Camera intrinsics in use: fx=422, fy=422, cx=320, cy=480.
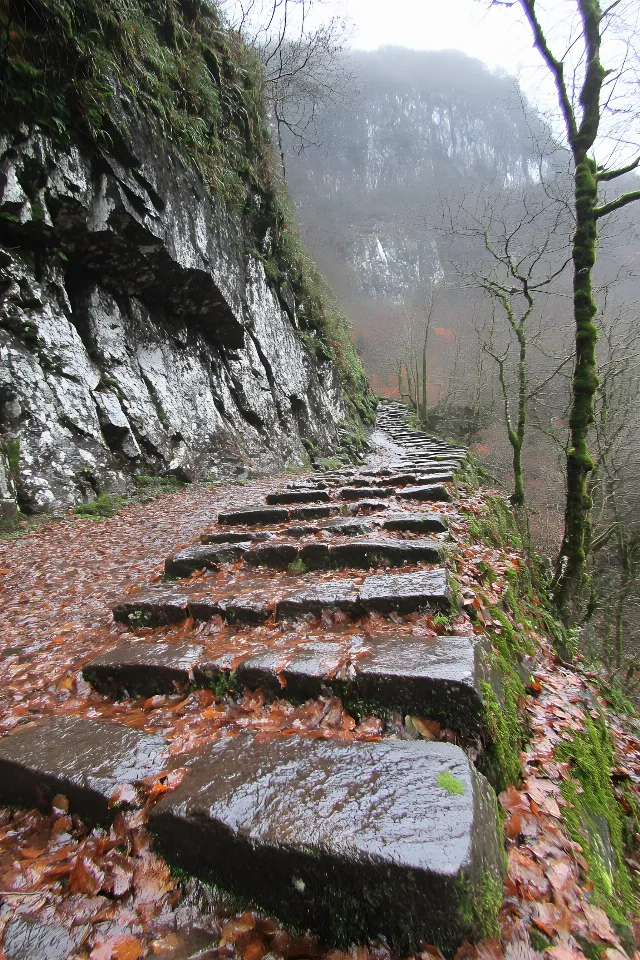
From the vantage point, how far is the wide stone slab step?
304 centimetres

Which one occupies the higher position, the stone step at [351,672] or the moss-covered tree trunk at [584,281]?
the moss-covered tree trunk at [584,281]

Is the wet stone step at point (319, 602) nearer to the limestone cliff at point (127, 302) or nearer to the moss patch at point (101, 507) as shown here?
the moss patch at point (101, 507)

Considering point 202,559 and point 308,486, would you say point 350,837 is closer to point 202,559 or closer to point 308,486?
point 202,559

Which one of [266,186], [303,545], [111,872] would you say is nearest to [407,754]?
[111,872]

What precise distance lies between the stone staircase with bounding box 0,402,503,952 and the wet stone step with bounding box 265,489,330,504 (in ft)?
6.73

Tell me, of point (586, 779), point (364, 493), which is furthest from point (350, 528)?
point (586, 779)

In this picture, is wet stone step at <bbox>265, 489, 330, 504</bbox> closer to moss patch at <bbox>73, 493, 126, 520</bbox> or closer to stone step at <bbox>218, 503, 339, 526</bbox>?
stone step at <bbox>218, 503, 339, 526</bbox>

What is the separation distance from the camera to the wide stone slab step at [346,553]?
9.96 ft

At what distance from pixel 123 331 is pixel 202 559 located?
6941mm

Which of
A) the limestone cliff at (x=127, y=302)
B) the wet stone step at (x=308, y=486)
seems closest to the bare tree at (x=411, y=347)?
the limestone cliff at (x=127, y=302)

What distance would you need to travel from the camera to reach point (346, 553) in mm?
3236

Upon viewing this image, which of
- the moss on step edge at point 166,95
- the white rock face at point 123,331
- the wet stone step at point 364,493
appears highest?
the moss on step edge at point 166,95

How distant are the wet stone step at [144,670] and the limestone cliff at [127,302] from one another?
4.32 meters

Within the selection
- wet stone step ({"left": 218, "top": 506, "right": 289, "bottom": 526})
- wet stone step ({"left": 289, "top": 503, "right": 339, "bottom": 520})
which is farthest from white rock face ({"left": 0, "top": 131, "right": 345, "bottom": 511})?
wet stone step ({"left": 289, "top": 503, "right": 339, "bottom": 520})
